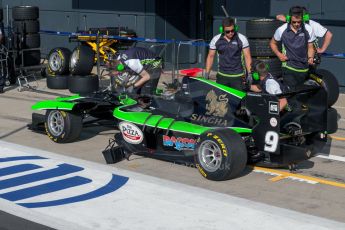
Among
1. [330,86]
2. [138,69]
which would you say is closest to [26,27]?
[138,69]

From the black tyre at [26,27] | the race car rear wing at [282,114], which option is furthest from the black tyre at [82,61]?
the race car rear wing at [282,114]

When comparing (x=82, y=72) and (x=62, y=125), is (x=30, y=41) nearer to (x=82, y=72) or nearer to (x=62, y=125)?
(x=82, y=72)

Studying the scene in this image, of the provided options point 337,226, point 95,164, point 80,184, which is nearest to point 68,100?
point 95,164

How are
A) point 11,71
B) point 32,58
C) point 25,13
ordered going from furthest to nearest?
1. point 32,58
2. point 25,13
3. point 11,71

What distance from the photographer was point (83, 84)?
1440 centimetres

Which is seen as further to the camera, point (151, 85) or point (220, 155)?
point (151, 85)

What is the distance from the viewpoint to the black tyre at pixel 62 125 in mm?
9634

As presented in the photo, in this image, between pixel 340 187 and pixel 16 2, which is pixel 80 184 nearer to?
pixel 340 187

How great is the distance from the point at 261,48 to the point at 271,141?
6015mm

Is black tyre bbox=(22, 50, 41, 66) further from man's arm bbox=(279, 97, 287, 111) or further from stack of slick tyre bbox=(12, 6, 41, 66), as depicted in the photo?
man's arm bbox=(279, 97, 287, 111)

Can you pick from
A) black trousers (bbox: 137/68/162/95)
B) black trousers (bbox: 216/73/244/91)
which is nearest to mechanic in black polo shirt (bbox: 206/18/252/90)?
black trousers (bbox: 216/73/244/91)

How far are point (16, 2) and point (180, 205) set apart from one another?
17.3m

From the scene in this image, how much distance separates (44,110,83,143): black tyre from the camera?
9.63 meters

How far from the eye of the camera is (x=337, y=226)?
6.44 m
